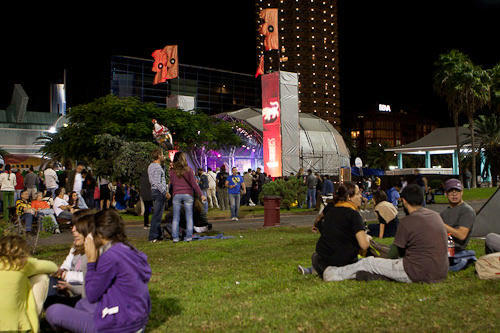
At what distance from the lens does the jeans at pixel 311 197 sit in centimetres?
2189

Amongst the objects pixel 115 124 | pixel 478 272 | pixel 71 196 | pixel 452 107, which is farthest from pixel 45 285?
pixel 452 107

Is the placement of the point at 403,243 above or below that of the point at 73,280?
above

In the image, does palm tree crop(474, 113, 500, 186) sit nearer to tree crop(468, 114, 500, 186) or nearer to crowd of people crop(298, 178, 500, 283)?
tree crop(468, 114, 500, 186)

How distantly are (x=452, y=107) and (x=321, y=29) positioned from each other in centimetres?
11549

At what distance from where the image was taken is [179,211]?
1052cm

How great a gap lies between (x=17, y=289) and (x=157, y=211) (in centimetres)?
700

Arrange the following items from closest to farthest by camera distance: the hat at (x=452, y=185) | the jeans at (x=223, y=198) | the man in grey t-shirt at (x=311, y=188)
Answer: the hat at (x=452, y=185) < the jeans at (x=223, y=198) < the man in grey t-shirt at (x=311, y=188)

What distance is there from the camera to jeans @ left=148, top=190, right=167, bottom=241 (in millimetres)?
10703

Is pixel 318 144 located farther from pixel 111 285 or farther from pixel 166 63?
pixel 111 285

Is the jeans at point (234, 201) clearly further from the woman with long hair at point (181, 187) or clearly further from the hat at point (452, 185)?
the hat at point (452, 185)

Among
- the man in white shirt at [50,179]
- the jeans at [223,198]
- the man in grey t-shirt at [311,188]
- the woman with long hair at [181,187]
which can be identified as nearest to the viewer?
the woman with long hair at [181,187]


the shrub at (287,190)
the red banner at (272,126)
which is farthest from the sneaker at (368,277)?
the red banner at (272,126)

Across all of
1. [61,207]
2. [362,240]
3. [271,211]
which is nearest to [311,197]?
[271,211]

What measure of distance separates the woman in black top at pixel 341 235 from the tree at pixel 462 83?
35.3 meters
